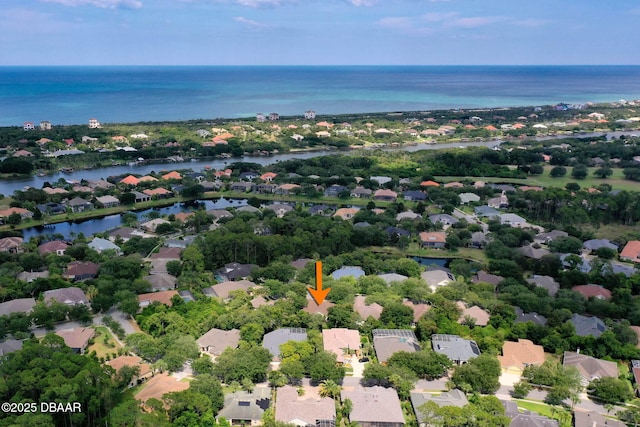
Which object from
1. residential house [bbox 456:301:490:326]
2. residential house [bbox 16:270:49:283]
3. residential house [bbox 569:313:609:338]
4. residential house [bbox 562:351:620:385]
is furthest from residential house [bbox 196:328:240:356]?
residential house [bbox 569:313:609:338]

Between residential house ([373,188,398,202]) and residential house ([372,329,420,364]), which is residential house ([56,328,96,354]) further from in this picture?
A: residential house ([373,188,398,202])

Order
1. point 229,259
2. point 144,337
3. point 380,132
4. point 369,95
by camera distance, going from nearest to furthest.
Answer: point 144,337
point 229,259
point 380,132
point 369,95

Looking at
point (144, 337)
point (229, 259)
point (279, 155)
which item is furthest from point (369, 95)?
point (144, 337)

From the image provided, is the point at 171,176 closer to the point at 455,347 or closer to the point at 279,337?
the point at 279,337

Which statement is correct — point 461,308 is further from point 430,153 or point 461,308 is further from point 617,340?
point 430,153

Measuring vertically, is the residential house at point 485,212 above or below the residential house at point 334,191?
below

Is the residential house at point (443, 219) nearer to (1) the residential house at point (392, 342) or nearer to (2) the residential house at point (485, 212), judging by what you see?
(2) the residential house at point (485, 212)

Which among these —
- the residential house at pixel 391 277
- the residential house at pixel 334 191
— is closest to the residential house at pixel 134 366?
the residential house at pixel 391 277
